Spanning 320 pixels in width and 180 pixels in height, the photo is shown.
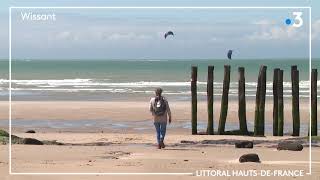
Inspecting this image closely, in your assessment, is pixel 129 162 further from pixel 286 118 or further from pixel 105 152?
pixel 286 118

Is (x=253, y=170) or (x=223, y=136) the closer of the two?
(x=253, y=170)

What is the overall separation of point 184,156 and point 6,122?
1320 cm

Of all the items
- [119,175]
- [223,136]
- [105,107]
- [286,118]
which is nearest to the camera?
[119,175]

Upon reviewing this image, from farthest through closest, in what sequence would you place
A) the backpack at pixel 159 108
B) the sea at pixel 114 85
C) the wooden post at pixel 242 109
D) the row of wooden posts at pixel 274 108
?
the sea at pixel 114 85 < the wooden post at pixel 242 109 < the row of wooden posts at pixel 274 108 < the backpack at pixel 159 108

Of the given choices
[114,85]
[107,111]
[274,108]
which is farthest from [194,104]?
[114,85]

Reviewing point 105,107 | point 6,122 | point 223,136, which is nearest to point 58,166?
point 223,136

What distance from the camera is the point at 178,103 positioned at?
3544 centimetres

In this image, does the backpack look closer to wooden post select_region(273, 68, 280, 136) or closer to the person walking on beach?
the person walking on beach

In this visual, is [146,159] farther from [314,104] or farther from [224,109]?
[314,104]

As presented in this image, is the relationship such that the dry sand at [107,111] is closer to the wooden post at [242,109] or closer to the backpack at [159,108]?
the wooden post at [242,109]

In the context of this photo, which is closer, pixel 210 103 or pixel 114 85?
pixel 210 103

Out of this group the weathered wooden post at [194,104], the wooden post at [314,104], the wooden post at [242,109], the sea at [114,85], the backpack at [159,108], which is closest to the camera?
the backpack at [159,108]

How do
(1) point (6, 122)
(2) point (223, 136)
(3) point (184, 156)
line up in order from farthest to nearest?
(1) point (6, 122), (2) point (223, 136), (3) point (184, 156)

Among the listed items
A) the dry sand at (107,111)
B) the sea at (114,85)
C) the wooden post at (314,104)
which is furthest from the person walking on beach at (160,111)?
the sea at (114,85)
